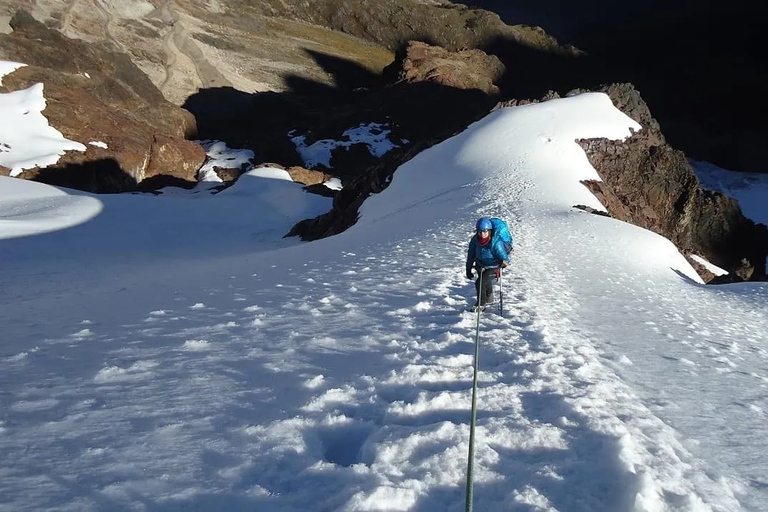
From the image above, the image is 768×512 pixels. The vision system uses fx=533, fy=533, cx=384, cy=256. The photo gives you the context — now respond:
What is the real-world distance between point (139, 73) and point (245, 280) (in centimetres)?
4989

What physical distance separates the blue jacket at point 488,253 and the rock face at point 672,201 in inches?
577

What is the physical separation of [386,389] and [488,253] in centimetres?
316

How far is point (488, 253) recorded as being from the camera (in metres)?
7.04

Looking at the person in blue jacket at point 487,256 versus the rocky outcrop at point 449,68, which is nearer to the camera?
the person in blue jacket at point 487,256

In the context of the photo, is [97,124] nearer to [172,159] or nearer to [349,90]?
[172,159]

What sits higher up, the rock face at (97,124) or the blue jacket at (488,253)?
the rock face at (97,124)

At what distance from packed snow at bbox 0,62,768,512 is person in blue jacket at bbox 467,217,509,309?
0.40m

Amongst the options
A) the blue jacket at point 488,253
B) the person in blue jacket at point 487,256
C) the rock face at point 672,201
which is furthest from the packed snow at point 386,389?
the rock face at point 672,201

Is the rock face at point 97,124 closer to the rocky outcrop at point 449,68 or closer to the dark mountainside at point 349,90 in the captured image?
the dark mountainside at point 349,90

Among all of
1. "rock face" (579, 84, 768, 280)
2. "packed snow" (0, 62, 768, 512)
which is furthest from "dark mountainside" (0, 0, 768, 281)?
"packed snow" (0, 62, 768, 512)

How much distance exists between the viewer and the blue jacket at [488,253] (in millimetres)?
6938

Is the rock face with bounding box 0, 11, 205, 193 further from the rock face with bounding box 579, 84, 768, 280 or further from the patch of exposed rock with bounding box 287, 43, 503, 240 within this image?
the rock face with bounding box 579, 84, 768, 280

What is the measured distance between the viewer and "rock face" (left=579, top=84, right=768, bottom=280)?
69.7 ft

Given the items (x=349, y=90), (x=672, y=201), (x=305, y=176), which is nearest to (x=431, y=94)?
(x=349, y=90)
